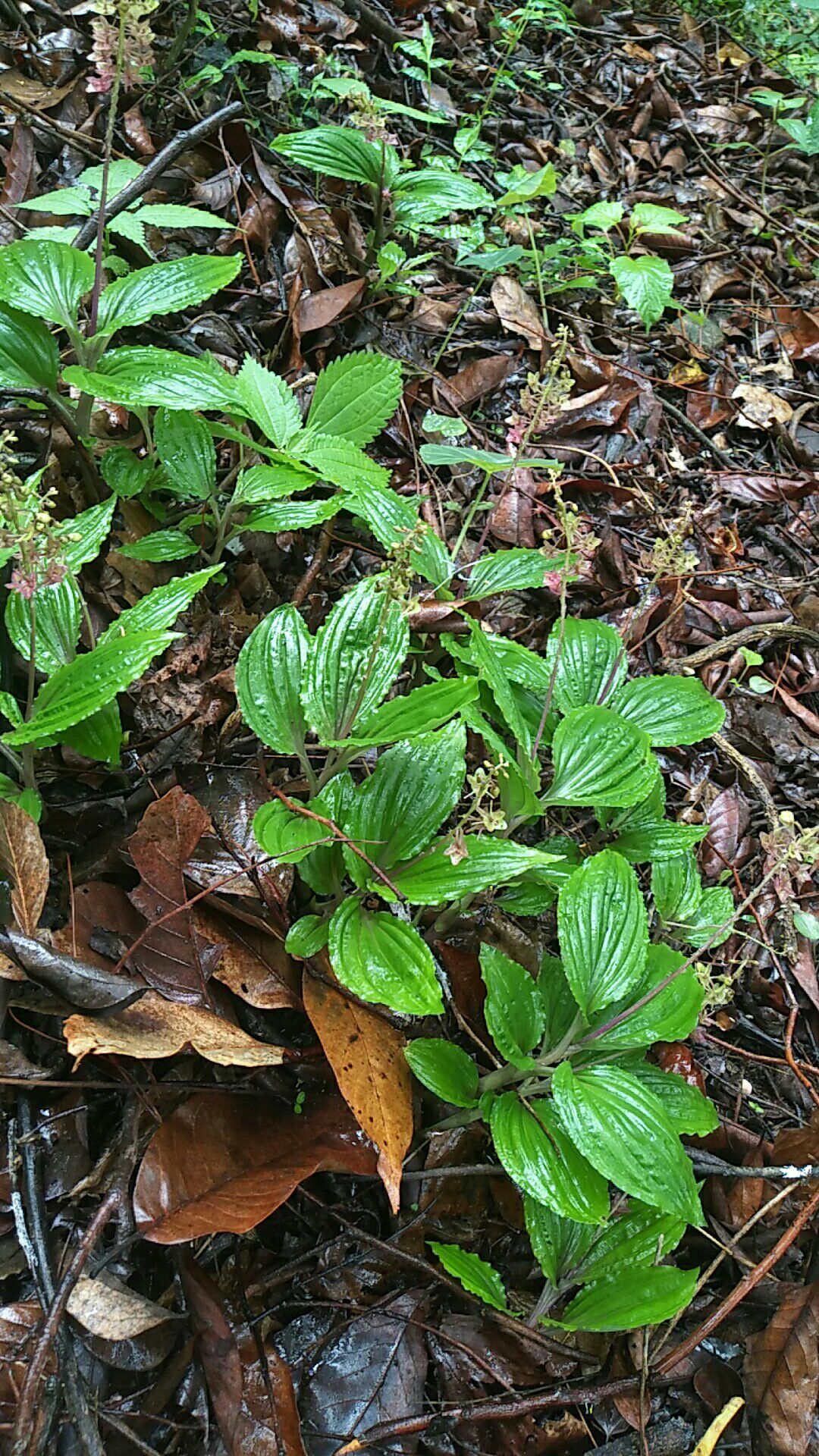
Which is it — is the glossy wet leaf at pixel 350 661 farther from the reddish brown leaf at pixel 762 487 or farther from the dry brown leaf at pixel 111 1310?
the reddish brown leaf at pixel 762 487

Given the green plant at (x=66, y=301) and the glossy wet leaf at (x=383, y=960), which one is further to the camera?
the green plant at (x=66, y=301)

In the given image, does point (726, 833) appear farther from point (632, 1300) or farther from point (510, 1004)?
point (632, 1300)

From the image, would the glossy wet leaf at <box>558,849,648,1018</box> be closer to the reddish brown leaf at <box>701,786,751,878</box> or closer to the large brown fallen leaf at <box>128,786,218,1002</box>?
the large brown fallen leaf at <box>128,786,218,1002</box>

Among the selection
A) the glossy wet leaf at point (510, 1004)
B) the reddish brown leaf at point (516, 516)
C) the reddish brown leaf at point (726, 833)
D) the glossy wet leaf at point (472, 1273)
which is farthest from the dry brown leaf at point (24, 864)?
the reddish brown leaf at point (516, 516)

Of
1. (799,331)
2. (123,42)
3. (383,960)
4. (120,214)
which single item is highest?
(123,42)

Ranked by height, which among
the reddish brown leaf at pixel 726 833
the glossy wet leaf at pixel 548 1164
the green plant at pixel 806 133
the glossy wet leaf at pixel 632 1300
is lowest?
the reddish brown leaf at pixel 726 833

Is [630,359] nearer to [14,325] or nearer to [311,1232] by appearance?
[14,325]

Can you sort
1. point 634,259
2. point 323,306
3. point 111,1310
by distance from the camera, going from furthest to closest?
point 634,259, point 323,306, point 111,1310

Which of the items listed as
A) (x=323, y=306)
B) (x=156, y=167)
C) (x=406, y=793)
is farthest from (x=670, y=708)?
(x=156, y=167)

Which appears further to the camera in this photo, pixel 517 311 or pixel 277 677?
pixel 517 311
